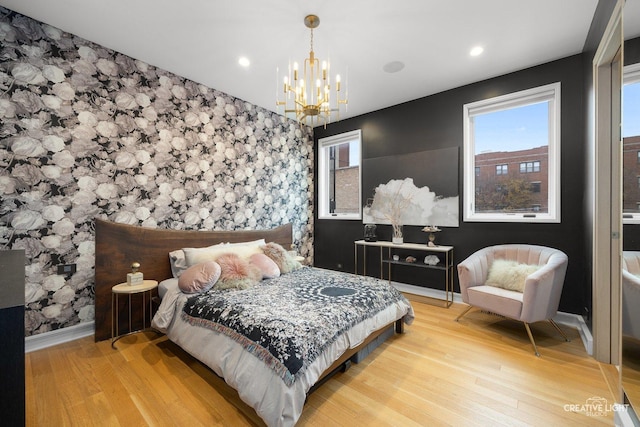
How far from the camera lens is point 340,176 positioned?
5.09 meters

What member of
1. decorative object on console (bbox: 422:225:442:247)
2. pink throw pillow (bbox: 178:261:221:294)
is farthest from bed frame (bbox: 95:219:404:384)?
decorative object on console (bbox: 422:225:442:247)

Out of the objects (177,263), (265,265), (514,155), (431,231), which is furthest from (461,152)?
(177,263)

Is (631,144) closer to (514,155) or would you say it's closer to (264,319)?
(514,155)

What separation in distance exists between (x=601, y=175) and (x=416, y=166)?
2054 mm

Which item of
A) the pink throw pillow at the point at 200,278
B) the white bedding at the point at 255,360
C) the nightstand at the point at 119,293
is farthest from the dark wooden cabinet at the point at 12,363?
the nightstand at the point at 119,293

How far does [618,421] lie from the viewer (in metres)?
1.57

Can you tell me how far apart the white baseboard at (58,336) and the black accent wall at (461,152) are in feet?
11.2

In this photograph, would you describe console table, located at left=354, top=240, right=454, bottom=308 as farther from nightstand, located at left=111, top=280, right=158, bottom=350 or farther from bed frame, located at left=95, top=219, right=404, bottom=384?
nightstand, located at left=111, top=280, right=158, bottom=350

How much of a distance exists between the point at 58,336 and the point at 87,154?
1.73 m

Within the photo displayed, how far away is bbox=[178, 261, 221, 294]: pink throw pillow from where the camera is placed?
2.47 meters

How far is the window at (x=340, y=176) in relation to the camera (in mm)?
4836

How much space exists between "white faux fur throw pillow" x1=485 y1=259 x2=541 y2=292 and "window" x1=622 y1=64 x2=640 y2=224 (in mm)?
1103

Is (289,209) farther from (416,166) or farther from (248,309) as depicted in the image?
(248,309)

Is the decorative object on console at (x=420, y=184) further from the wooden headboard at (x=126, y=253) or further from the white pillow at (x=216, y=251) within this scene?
the wooden headboard at (x=126, y=253)
